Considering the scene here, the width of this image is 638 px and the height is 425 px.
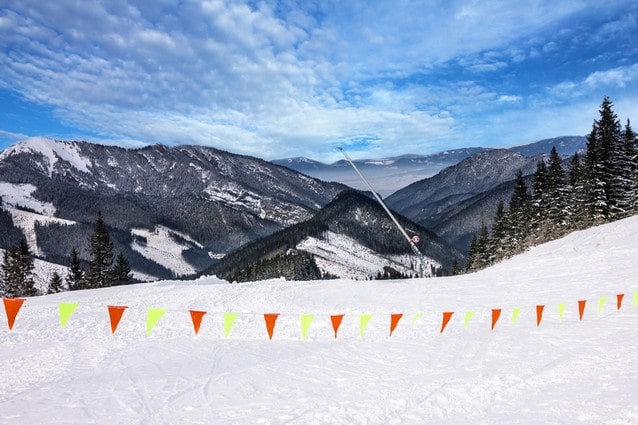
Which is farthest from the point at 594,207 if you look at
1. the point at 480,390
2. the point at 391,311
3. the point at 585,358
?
the point at 480,390

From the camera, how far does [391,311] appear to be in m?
18.2

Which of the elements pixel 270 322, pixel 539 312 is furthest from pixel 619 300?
pixel 270 322

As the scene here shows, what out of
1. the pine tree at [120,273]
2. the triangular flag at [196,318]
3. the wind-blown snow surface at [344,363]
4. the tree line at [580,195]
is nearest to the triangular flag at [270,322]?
the wind-blown snow surface at [344,363]

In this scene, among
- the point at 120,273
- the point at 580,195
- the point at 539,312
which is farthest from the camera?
the point at 120,273

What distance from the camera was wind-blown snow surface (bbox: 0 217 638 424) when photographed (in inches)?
304

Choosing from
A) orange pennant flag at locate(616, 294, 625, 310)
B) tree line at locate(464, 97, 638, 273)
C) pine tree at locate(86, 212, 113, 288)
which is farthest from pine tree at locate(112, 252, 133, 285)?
orange pennant flag at locate(616, 294, 625, 310)

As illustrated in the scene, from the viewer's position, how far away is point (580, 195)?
4206 cm

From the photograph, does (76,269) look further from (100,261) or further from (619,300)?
(619,300)

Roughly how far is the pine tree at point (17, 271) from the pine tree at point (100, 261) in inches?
292

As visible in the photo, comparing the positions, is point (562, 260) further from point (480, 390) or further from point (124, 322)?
point (124, 322)

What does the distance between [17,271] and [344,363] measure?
52735mm

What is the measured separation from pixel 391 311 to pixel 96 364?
462 inches

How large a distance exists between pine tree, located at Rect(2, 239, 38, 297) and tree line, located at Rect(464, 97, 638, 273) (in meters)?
59.3

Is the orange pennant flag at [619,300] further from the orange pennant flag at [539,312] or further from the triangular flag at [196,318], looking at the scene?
the triangular flag at [196,318]
